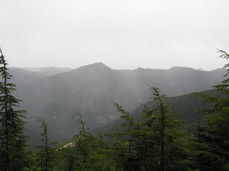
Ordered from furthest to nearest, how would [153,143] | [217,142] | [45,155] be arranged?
[45,155], [153,143], [217,142]

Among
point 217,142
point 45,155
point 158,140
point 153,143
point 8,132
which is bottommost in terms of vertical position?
point 45,155

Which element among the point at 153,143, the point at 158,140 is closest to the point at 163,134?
the point at 158,140

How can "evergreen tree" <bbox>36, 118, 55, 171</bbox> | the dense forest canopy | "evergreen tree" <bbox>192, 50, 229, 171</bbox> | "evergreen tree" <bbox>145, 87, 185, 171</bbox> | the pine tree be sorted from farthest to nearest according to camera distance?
1. "evergreen tree" <bbox>36, 118, 55, 171</bbox>
2. the pine tree
3. "evergreen tree" <bbox>145, 87, 185, 171</bbox>
4. the dense forest canopy
5. "evergreen tree" <bbox>192, 50, 229, 171</bbox>

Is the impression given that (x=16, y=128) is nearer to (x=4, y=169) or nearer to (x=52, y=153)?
(x=4, y=169)

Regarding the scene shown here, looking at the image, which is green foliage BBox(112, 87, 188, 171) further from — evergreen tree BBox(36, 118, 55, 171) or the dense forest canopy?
evergreen tree BBox(36, 118, 55, 171)

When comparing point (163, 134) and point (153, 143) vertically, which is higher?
point (163, 134)

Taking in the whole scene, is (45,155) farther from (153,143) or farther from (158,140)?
(158,140)

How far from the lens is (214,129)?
7016mm

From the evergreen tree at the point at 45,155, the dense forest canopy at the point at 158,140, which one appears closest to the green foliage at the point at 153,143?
the dense forest canopy at the point at 158,140

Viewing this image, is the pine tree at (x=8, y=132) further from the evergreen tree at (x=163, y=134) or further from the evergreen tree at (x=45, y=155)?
the evergreen tree at (x=163, y=134)

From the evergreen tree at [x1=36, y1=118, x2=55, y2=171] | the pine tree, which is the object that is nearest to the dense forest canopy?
the pine tree

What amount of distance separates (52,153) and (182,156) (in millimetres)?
10878

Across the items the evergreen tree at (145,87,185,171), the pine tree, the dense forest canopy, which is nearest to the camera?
the dense forest canopy

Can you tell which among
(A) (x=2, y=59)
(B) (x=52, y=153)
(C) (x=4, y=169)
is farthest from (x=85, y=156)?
(A) (x=2, y=59)
